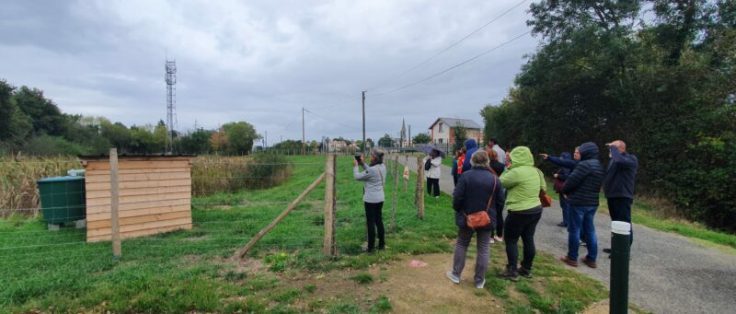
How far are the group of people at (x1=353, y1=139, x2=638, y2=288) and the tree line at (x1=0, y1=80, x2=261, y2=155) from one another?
96.7 feet

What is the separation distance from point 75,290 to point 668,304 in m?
7.02

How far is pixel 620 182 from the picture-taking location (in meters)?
5.20

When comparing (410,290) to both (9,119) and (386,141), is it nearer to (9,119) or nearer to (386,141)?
(9,119)

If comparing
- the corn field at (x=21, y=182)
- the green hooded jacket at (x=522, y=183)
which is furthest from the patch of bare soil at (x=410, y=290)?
the corn field at (x=21, y=182)

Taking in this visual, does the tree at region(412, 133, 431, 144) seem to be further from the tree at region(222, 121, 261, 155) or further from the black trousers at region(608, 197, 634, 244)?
the black trousers at region(608, 197, 634, 244)

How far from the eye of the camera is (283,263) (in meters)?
5.22

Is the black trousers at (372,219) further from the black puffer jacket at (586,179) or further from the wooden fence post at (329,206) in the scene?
the black puffer jacket at (586,179)

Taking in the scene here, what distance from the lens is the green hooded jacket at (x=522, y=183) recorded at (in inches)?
177

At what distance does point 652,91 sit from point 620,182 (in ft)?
37.4

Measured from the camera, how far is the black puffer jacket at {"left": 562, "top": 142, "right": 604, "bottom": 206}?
203 inches

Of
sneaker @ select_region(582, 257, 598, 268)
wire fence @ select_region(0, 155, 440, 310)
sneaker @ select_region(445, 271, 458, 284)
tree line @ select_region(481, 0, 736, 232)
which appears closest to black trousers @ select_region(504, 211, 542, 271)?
sneaker @ select_region(445, 271, 458, 284)

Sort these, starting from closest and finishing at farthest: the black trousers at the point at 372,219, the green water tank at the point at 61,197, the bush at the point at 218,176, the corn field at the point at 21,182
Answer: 1. the black trousers at the point at 372,219
2. the green water tank at the point at 61,197
3. the corn field at the point at 21,182
4. the bush at the point at 218,176

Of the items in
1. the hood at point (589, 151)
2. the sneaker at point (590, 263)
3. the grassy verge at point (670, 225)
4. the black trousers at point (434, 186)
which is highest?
the hood at point (589, 151)

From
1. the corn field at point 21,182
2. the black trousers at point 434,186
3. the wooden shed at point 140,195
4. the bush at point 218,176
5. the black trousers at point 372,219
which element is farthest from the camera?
the bush at point 218,176
